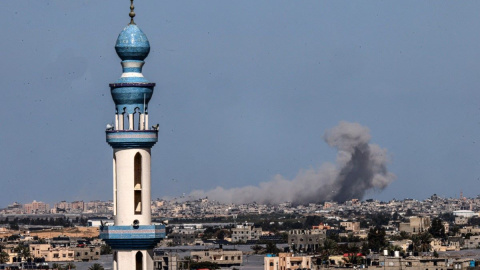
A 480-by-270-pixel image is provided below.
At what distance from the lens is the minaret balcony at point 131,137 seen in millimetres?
26250

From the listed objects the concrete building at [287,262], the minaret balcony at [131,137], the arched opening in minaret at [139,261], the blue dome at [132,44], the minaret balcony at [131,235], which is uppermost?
the concrete building at [287,262]

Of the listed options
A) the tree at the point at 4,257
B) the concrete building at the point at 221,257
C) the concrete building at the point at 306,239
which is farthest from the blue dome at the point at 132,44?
the concrete building at the point at 306,239

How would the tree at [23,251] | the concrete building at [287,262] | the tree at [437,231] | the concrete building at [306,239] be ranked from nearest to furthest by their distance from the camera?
the concrete building at [287,262] < the tree at [23,251] < the concrete building at [306,239] < the tree at [437,231]

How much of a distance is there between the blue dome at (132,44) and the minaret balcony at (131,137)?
1.12 meters

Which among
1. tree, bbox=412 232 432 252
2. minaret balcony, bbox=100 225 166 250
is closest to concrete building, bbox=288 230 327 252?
tree, bbox=412 232 432 252

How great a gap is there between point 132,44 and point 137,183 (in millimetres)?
2060

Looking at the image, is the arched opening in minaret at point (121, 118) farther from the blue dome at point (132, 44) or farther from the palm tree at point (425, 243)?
the palm tree at point (425, 243)

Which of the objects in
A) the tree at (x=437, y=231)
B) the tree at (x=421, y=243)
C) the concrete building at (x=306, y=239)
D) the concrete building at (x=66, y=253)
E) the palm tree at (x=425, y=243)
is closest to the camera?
the tree at (x=421, y=243)

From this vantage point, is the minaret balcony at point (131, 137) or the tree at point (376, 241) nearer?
the minaret balcony at point (131, 137)

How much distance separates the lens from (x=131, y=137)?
2630 centimetres

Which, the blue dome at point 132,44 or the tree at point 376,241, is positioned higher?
the tree at point 376,241

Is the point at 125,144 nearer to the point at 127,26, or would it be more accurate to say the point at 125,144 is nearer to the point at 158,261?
the point at 127,26

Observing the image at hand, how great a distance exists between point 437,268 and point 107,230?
8114 centimetres

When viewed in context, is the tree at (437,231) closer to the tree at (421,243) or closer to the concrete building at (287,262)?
the tree at (421,243)
